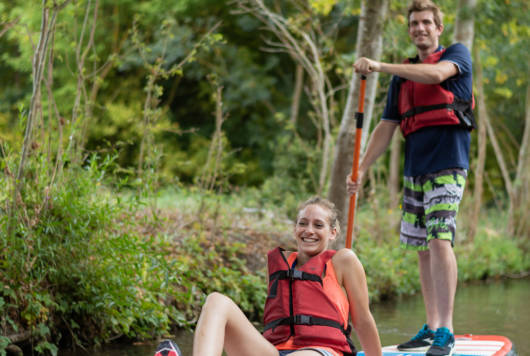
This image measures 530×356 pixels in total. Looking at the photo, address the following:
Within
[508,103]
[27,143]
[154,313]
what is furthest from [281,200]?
[508,103]

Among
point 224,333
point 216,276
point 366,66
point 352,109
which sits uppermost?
point 366,66

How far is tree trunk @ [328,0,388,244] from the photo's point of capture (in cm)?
673

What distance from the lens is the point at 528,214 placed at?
1338 centimetres

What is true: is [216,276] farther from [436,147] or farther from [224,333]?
[224,333]

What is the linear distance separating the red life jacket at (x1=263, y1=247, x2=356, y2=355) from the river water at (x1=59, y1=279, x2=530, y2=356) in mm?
2129

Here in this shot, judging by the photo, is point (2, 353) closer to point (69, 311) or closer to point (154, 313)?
point (69, 311)

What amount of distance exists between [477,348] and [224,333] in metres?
2.13

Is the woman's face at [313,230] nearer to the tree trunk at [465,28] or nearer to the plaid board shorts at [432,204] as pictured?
the plaid board shorts at [432,204]

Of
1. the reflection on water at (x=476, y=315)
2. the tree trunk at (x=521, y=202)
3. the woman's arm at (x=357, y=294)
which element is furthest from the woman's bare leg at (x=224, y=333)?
the tree trunk at (x=521, y=202)

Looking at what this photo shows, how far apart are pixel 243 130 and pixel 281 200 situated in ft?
39.8

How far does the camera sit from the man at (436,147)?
13.8 feet

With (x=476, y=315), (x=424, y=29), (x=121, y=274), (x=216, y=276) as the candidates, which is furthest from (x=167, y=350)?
(x=476, y=315)

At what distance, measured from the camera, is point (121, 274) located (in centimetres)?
516

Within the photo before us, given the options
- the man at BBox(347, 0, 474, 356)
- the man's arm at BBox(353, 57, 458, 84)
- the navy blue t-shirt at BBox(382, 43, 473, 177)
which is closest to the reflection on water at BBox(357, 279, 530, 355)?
the man at BBox(347, 0, 474, 356)
